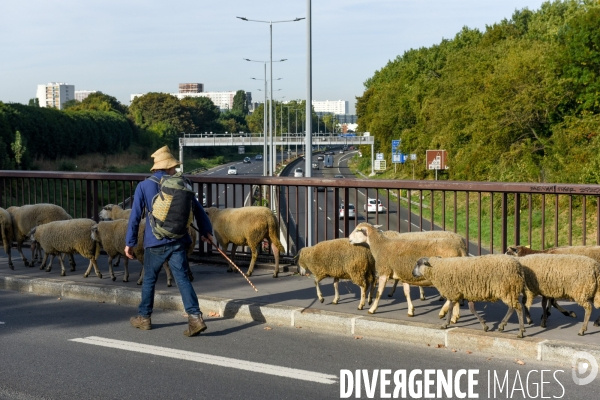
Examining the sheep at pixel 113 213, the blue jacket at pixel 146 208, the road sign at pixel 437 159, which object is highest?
the blue jacket at pixel 146 208

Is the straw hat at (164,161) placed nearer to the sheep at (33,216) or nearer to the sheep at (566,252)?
the sheep at (566,252)

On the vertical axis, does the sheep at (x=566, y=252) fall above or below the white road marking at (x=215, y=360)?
above

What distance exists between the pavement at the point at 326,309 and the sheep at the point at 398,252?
38 centimetres

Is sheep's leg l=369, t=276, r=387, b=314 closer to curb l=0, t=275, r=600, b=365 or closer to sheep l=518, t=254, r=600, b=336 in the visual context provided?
curb l=0, t=275, r=600, b=365

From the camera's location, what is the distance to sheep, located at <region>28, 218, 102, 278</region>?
11505 mm

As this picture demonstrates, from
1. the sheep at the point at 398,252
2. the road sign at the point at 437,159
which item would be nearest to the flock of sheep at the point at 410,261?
the sheep at the point at 398,252

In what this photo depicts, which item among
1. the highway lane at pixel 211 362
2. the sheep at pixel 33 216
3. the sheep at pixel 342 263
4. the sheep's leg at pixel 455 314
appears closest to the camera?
the highway lane at pixel 211 362

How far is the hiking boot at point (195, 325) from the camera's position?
8273 millimetres

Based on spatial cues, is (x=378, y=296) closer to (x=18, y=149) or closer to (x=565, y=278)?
(x=565, y=278)

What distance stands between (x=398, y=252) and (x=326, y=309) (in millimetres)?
1048

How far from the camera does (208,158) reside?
6299 inches

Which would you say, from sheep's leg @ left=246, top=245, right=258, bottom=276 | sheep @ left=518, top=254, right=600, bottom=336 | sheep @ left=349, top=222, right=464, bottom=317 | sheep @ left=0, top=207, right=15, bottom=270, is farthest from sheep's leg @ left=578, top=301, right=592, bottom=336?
sheep @ left=0, top=207, right=15, bottom=270

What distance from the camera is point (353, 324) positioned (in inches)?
330

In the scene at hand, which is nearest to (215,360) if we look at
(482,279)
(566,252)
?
(482,279)
